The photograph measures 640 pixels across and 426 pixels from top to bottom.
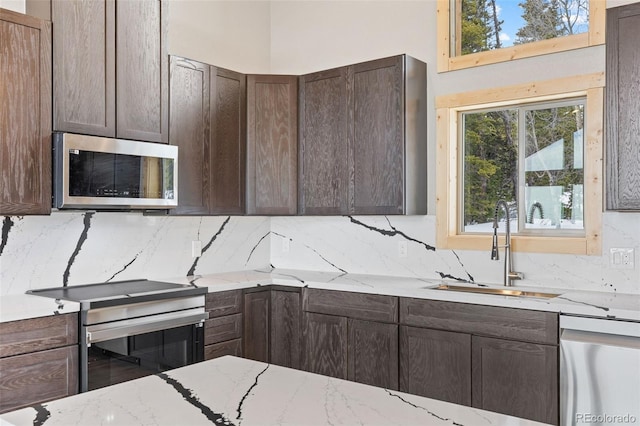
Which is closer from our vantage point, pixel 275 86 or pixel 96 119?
pixel 96 119

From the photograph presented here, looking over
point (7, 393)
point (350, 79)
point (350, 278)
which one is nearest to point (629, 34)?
point (350, 79)

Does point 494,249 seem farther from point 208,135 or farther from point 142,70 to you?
point 142,70

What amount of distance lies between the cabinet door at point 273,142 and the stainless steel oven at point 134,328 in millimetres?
979

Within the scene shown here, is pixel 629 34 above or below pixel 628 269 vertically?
above

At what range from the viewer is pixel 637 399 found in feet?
7.95

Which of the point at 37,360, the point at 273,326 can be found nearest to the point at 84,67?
the point at 37,360

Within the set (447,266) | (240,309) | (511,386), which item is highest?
(447,266)

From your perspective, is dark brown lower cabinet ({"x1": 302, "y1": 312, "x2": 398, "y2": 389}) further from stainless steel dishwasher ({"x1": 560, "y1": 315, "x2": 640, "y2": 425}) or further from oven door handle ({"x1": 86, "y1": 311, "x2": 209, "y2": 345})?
stainless steel dishwasher ({"x1": 560, "y1": 315, "x2": 640, "y2": 425})

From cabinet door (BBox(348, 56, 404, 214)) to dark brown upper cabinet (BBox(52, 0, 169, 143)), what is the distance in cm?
125

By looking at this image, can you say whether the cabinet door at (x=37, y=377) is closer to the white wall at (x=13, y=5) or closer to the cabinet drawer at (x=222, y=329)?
the cabinet drawer at (x=222, y=329)

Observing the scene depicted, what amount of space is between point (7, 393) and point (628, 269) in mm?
3157

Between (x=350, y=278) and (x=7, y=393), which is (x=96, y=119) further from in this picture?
(x=350, y=278)

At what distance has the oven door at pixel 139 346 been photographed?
2770mm

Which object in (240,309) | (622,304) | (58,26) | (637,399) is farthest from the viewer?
(240,309)
